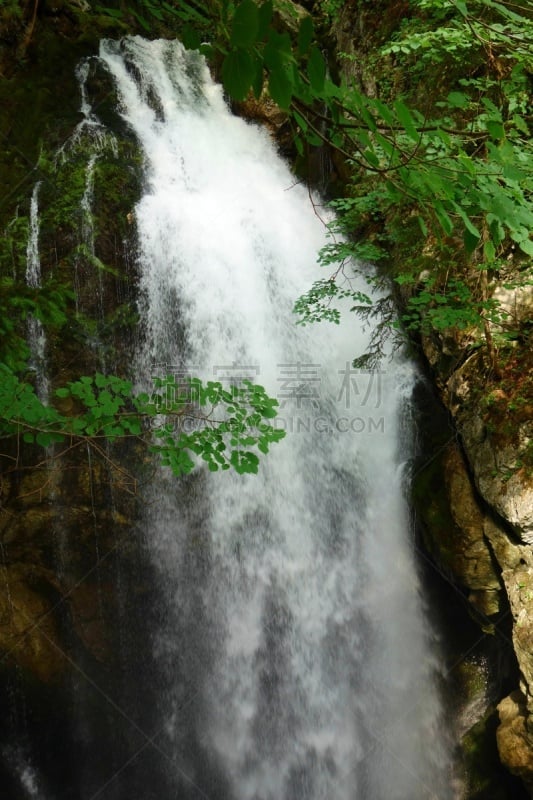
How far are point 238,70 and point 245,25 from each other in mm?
65

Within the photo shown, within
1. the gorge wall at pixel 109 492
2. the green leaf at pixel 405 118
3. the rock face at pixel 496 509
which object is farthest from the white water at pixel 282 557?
the green leaf at pixel 405 118

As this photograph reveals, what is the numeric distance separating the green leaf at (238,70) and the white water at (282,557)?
4793 mm

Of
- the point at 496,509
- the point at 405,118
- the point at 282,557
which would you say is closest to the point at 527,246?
the point at 405,118

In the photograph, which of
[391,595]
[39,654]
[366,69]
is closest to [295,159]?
[366,69]

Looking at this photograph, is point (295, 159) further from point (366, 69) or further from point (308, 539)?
point (308, 539)

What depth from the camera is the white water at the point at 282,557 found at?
481cm

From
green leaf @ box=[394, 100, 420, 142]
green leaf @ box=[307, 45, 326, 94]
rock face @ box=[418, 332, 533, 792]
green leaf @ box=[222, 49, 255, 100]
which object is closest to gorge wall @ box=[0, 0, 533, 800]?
rock face @ box=[418, 332, 533, 792]

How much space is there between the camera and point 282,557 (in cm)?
525

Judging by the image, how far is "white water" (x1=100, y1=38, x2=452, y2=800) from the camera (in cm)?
481

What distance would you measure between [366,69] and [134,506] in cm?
549

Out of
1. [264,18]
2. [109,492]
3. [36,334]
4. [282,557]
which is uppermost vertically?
[36,334]

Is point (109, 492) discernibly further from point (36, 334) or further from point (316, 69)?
point (316, 69)

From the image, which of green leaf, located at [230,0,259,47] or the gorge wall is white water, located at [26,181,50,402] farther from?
green leaf, located at [230,0,259,47]

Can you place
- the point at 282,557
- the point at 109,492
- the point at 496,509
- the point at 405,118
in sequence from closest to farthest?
the point at 405,118, the point at 496,509, the point at 282,557, the point at 109,492
